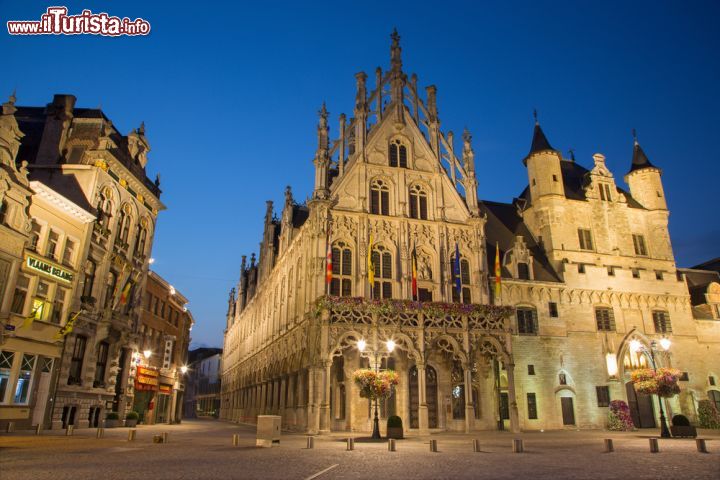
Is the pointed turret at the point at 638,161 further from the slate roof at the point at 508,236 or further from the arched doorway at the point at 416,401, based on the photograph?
the arched doorway at the point at 416,401

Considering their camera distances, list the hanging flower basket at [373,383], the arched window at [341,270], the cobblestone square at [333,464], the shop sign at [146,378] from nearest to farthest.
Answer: the cobblestone square at [333,464], the hanging flower basket at [373,383], the arched window at [341,270], the shop sign at [146,378]

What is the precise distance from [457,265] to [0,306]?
23.8 meters

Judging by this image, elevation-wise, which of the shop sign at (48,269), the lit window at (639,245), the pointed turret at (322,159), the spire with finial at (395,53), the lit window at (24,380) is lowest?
the lit window at (24,380)

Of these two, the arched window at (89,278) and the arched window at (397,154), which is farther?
the arched window at (397,154)

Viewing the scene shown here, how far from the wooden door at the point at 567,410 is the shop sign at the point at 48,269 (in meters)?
31.6

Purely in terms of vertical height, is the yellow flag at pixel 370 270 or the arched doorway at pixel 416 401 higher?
the yellow flag at pixel 370 270

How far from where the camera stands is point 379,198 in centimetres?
3272

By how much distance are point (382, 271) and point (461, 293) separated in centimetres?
535

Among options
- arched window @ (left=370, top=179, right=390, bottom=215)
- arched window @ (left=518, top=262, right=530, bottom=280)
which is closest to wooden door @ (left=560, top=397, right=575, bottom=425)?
arched window @ (left=518, top=262, right=530, bottom=280)

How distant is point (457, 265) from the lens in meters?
31.2

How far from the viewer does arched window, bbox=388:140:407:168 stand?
3409cm

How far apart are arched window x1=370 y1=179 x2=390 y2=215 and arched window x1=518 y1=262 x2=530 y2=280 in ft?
38.1

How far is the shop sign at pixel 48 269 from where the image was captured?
72.1 ft

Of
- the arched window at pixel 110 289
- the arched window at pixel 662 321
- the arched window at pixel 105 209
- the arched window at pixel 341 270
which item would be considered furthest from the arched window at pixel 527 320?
the arched window at pixel 105 209
